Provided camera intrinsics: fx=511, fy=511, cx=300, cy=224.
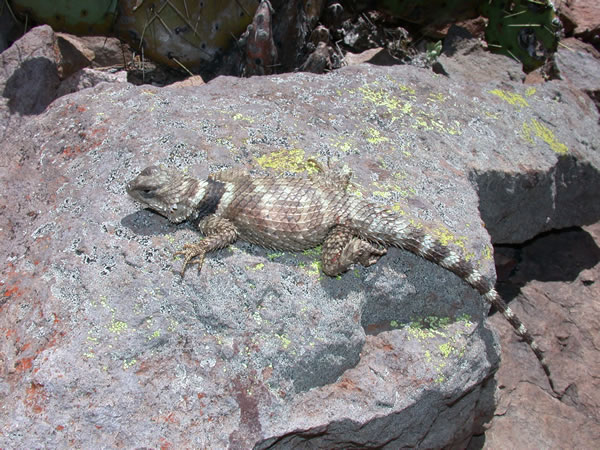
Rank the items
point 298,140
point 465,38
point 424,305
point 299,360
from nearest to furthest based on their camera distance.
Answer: point 299,360 < point 424,305 < point 298,140 < point 465,38

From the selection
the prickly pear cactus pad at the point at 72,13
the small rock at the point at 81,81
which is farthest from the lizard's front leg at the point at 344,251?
the small rock at the point at 81,81

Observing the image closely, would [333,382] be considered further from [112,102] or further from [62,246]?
[112,102]

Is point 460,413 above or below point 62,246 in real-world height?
below

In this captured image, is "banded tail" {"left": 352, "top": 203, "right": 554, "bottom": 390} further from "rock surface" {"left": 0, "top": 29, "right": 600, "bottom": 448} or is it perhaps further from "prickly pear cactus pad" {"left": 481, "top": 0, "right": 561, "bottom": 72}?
"prickly pear cactus pad" {"left": 481, "top": 0, "right": 561, "bottom": 72}

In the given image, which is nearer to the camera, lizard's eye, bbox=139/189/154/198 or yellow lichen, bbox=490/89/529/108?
lizard's eye, bbox=139/189/154/198

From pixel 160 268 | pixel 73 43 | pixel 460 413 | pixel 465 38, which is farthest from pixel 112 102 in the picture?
pixel 465 38

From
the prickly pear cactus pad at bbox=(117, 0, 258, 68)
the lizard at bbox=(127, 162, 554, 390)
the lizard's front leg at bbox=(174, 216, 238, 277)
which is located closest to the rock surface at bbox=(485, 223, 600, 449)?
the lizard at bbox=(127, 162, 554, 390)

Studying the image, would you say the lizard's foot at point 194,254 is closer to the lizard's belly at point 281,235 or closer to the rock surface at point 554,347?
the lizard's belly at point 281,235
